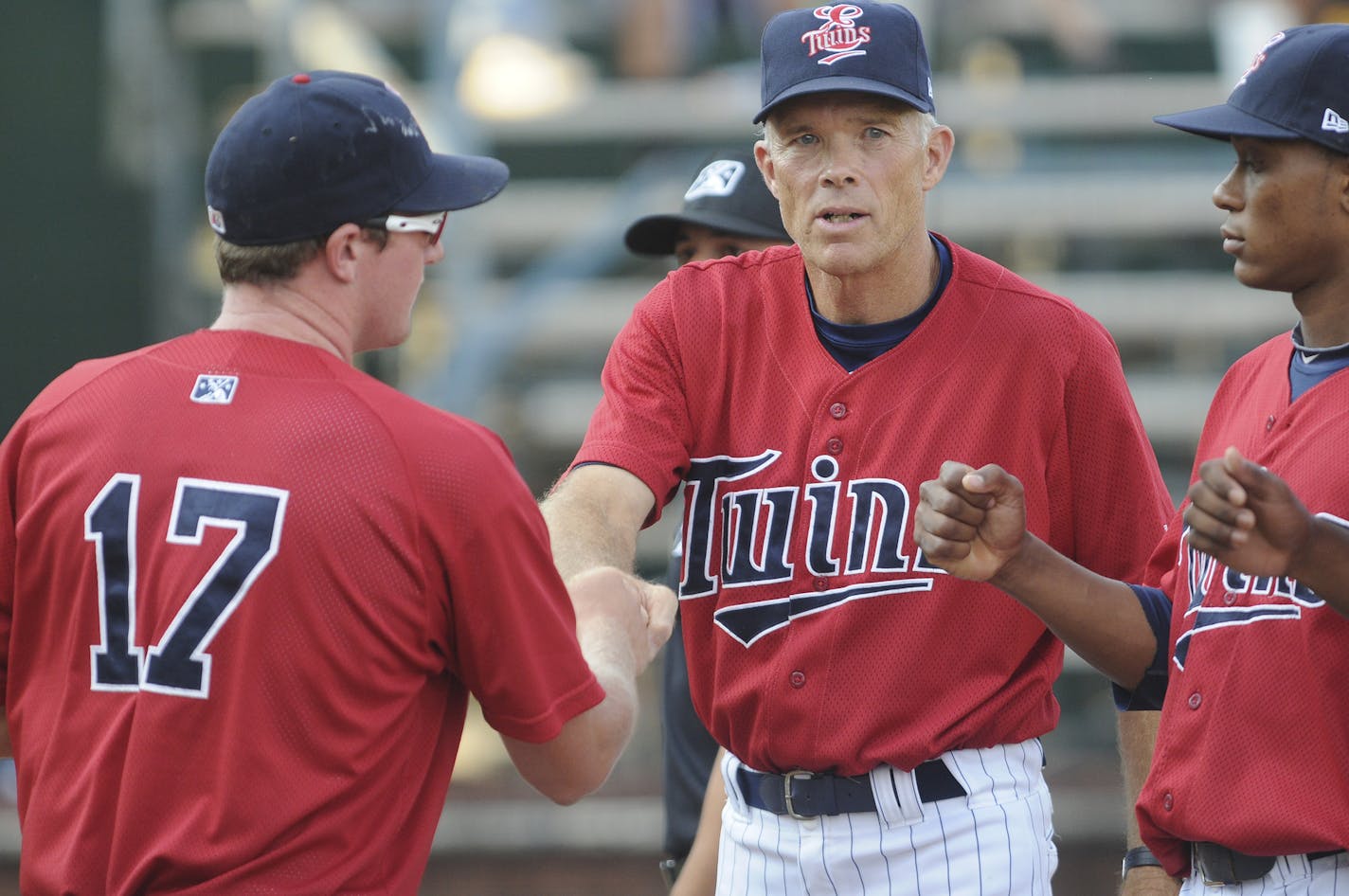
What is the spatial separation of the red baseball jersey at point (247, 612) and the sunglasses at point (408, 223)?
201 millimetres

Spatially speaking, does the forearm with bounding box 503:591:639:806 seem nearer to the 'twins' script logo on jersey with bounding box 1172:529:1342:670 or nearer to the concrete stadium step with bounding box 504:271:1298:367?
the 'twins' script logo on jersey with bounding box 1172:529:1342:670

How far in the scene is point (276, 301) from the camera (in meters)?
2.30

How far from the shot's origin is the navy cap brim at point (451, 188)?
2338mm

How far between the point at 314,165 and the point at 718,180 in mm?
1738

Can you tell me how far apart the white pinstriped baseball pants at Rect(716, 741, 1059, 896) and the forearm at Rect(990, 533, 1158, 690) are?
26 centimetres

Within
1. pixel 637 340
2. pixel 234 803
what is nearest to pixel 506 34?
pixel 637 340

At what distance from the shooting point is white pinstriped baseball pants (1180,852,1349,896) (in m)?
2.48

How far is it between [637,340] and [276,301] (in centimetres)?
93

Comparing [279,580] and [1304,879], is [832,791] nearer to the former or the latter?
[1304,879]

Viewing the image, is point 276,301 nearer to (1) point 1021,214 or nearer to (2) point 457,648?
(2) point 457,648

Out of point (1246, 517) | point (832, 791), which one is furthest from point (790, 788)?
point (1246, 517)

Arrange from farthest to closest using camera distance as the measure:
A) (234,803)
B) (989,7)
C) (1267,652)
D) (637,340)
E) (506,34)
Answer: (989,7) < (506,34) < (637,340) < (1267,652) < (234,803)

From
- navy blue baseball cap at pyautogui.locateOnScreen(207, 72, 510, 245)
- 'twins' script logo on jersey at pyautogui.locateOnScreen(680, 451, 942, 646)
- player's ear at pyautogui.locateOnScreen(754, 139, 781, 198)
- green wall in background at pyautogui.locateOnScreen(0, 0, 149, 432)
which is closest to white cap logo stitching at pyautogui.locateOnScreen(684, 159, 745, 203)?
player's ear at pyautogui.locateOnScreen(754, 139, 781, 198)

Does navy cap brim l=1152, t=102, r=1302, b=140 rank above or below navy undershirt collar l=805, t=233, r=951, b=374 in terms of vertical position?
above
